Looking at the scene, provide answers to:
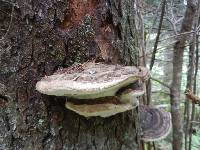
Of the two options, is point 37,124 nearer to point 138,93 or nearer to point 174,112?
point 138,93

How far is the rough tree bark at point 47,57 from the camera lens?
1290 mm

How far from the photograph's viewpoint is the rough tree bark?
4.23 feet

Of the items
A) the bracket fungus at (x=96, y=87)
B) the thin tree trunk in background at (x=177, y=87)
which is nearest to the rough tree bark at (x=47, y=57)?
the bracket fungus at (x=96, y=87)

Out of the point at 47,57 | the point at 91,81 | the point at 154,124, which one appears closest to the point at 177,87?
the point at 154,124

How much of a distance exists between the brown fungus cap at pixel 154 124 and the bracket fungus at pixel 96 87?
20.2 inches

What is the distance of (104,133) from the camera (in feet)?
4.67

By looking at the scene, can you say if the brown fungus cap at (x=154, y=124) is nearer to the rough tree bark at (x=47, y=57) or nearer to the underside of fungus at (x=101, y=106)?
the rough tree bark at (x=47, y=57)

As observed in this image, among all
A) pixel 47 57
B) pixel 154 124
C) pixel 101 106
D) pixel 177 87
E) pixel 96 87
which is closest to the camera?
pixel 96 87

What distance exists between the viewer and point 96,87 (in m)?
1.01

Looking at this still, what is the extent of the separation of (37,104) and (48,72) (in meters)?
0.14

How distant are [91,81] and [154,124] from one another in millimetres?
831

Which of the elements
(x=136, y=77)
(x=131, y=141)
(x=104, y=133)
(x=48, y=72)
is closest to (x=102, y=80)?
(x=136, y=77)

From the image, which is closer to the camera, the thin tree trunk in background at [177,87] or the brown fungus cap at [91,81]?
the brown fungus cap at [91,81]

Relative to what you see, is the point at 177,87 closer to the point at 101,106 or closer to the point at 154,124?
the point at 154,124
